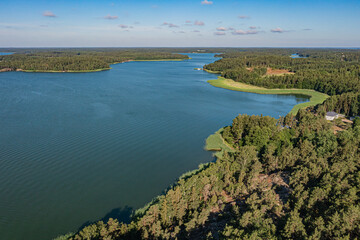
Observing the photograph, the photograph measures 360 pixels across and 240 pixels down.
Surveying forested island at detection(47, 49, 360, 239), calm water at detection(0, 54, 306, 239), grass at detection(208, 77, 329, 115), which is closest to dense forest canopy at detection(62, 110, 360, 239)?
forested island at detection(47, 49, 360, 239)

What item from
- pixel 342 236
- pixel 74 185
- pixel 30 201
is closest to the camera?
pixel 342 236

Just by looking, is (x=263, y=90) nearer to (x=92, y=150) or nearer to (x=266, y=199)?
(x=92, y=150)

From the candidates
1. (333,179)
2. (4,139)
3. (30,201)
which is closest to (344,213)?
(333,179)

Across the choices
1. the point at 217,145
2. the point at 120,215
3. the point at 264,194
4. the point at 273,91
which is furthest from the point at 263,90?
the point at 120,215

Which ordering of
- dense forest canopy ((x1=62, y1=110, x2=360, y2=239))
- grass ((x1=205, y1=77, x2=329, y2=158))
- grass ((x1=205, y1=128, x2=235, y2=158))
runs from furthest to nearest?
1. grass ((x1=205, y1=77, x2=329, y2=158))
2. grass ((x1=205, y1=128, x2=235, y2=158))
3. dense forest canopy ((x1=62, y1=110, x2=360, y2=239))

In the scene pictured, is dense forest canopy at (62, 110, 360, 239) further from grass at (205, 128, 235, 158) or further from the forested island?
grass at (205, 128, 235, 158)

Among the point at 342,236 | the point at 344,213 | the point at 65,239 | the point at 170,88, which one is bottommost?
the point at 65,239

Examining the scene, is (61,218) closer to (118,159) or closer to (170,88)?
(118,159)

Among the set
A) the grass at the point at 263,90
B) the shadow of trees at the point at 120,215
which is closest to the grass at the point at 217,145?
the shadow of trees at the point at 120,215
